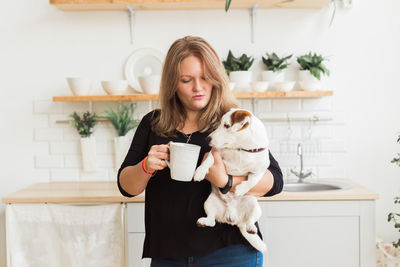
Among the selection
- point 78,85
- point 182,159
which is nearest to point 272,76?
point 78,85

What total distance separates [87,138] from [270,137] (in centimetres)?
128

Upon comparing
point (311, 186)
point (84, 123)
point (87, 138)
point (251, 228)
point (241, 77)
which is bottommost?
point (311, 186)

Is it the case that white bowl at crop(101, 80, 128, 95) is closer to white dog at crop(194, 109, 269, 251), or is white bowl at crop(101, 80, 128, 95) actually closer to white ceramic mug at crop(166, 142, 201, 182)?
white dog at crop(194, 109, 269, 251)

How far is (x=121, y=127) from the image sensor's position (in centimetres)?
316

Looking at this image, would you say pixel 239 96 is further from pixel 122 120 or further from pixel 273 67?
pixel 122 120

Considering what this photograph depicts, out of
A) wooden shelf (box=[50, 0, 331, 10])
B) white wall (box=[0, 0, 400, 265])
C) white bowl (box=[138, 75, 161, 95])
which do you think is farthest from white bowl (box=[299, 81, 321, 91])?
white bowl (box=[138, 75, 161, 95])

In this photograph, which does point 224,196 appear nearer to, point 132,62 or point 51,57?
point 132,62

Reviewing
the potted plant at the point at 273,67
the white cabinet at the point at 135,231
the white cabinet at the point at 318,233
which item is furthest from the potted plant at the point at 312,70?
the white cabinet at the point at 135,231

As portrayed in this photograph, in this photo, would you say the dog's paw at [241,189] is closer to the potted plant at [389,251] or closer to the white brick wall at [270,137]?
the potted plant at [389,251]

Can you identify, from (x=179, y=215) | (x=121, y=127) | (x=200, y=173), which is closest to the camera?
(x=200, y=173)

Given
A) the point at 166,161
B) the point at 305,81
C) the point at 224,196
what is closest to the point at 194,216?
the point at 224,196

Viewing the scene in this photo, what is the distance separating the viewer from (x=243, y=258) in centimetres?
148

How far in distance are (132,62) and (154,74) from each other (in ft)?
0.58

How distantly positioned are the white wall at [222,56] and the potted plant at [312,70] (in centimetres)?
13
